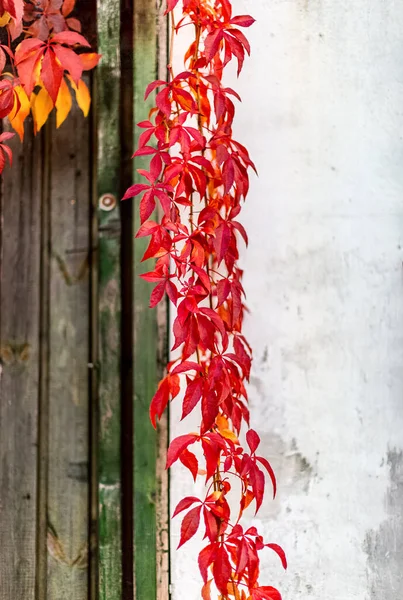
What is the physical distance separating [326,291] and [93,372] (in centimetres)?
73

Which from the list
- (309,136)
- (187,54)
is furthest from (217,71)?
(309,136)

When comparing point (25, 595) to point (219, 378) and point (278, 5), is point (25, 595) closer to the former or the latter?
point (219, 378)

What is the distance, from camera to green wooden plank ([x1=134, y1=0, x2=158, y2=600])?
5.05 feet

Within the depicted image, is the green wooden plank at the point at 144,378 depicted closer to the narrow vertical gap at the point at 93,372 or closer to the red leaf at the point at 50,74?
the narrow vertical gap at the point at 93,372

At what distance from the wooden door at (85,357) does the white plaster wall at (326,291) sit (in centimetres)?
15

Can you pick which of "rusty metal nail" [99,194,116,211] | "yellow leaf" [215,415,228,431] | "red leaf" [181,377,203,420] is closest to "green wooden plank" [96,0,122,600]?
"rusty metal nail" [99,194,116,211]

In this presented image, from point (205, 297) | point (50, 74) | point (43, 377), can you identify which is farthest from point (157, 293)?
point (43, 377)

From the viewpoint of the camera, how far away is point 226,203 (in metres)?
1.40

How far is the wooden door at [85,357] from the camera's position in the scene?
1568 mm

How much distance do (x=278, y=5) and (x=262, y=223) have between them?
2.13 ft

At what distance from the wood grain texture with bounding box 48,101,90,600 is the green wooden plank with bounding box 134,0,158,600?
A: 188mm

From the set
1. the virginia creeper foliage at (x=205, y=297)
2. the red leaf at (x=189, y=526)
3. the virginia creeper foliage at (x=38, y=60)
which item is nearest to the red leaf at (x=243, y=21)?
the virginia creeper foliage at (x=205, y=297)

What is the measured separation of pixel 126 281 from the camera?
1.65 meters

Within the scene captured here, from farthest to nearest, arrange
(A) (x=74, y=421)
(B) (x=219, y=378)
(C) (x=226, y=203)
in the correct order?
(A) (x=74, y=421)
(C) (x=226, y=203)
(B) (x=219, y=378)
